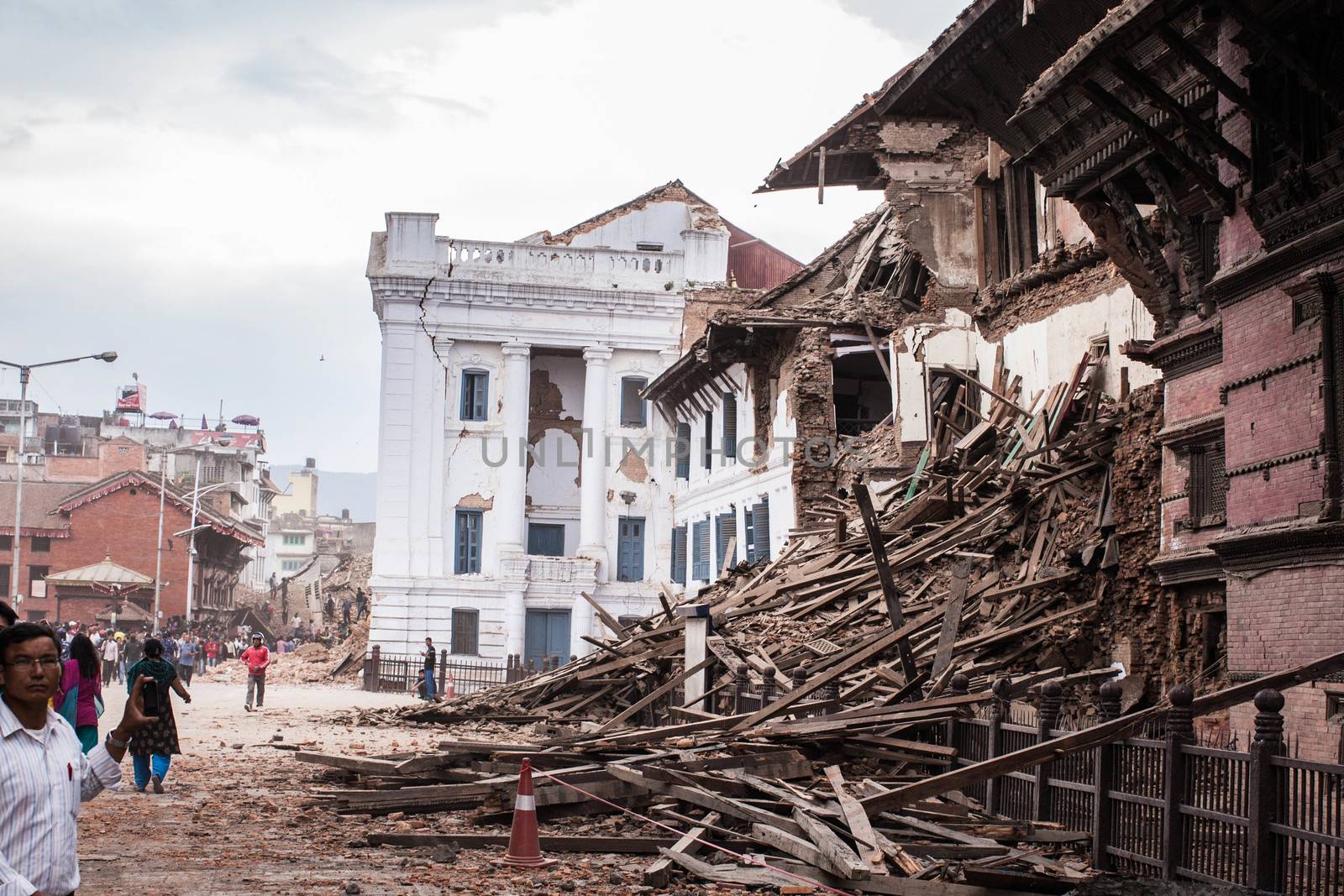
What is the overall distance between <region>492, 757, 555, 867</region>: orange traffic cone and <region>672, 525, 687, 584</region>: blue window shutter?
3419cm

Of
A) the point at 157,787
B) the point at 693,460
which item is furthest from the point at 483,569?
the point at 157,787

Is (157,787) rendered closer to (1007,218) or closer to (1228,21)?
(1228,21)

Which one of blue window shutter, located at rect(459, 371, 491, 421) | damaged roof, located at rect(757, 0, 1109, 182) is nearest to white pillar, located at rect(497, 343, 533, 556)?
blue window shutter, located at rect(459, 371, 491, 421)

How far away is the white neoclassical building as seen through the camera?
4919 centimetres

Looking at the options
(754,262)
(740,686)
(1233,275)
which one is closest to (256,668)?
(740,686)

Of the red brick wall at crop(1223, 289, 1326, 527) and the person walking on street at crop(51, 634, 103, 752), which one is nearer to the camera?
the person walking on street at crop(51, 634, 103, 752)

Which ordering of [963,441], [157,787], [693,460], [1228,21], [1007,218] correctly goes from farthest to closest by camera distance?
[693,460] < [1007,218] < [963,441] < [157,787] < [1228,21]

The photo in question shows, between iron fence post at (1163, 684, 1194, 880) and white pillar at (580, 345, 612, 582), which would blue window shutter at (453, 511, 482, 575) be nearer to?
white pillar at (580, 345, 612, 582)

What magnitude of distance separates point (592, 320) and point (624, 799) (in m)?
38.6

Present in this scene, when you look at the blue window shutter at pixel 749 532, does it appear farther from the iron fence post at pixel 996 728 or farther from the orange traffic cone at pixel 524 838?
the orange traffic cone at pixel 524 838

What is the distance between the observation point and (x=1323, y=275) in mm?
12078

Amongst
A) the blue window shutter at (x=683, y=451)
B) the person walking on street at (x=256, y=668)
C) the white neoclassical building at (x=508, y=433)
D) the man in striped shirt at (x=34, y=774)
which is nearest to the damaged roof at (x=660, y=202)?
the white neoclassical building at (x=508, y=433)

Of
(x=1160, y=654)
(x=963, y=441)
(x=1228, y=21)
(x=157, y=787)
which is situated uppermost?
(x=1228, y=21)

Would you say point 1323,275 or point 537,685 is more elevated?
point 1323,275
